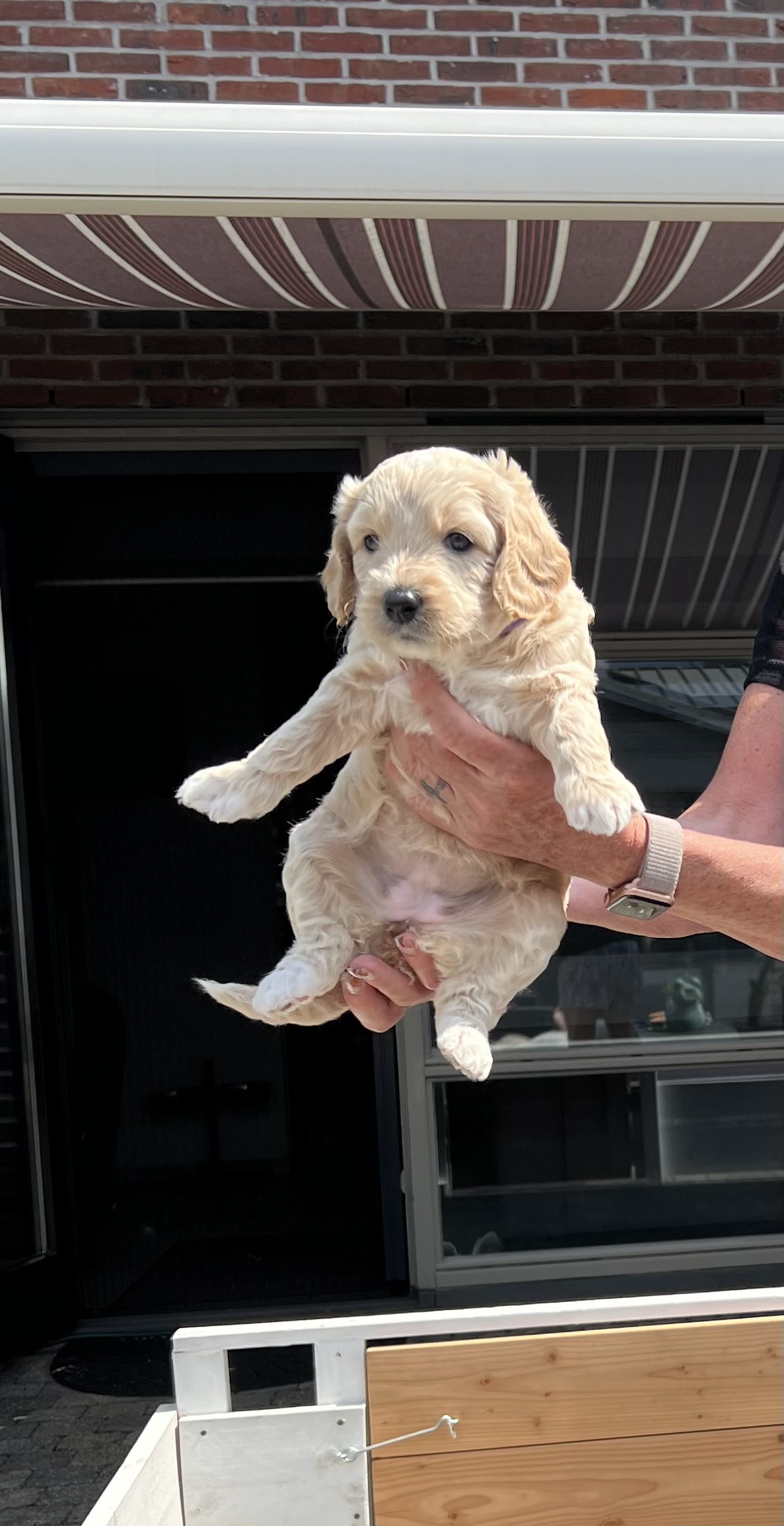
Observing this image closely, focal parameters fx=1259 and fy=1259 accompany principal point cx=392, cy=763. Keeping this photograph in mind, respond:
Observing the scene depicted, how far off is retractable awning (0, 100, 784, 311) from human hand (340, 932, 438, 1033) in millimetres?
1585

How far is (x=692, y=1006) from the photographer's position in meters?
5.48

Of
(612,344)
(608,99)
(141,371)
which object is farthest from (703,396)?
(141,371)

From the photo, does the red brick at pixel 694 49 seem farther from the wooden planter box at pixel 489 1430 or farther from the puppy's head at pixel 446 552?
the wooden planter box at pixel 489 1430

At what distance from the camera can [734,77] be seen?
4824mm

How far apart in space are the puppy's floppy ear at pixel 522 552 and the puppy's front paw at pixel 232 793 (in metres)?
0.43

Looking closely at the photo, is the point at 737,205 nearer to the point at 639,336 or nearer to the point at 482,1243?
Result: the point at 639,336

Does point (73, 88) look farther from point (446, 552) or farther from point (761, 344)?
point (446, 552)

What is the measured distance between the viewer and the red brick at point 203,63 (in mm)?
4633

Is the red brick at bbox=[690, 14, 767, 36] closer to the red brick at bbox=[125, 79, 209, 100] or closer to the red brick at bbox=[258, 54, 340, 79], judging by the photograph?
the red brick at bbox=[258, 54, 340, 79]

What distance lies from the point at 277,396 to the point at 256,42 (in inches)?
50.7

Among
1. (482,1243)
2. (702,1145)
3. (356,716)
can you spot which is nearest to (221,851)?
(482,1243)

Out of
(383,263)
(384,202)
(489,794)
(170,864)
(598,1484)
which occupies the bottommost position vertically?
(598,1484)

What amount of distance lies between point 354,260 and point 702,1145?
156 inches

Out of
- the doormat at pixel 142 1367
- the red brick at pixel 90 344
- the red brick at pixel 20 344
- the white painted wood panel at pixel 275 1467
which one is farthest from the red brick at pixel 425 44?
the doormat at pixel 142 1367
